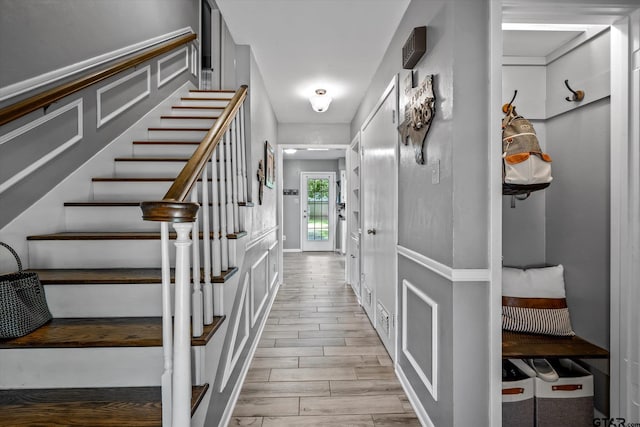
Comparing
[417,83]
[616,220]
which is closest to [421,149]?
[417,83]

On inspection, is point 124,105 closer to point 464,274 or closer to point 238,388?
point 238,388

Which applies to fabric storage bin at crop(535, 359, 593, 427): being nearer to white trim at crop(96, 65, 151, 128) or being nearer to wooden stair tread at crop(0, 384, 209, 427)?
wooden stair tread at crop(0, 384, 209, 427)

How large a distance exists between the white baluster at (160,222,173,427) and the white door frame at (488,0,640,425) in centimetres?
125

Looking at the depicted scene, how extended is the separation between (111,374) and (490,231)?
160 cm

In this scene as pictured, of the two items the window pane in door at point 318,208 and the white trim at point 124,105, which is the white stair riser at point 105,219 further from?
the window pane in door at point 318,208

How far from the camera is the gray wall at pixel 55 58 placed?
4.66 ft

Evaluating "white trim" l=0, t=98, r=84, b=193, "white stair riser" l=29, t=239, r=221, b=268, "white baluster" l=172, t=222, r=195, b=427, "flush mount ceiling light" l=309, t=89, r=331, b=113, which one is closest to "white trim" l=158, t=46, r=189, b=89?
"white trim" l=0, t=98, r=84, b=193

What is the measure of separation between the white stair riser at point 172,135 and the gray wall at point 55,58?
21 cm

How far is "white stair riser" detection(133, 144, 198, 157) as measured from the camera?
2449 millimetres

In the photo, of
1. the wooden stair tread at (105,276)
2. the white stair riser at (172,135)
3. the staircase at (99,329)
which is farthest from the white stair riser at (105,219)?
the white stair riser at (172,135)

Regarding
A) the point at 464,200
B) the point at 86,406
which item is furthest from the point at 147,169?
the point at 464,200

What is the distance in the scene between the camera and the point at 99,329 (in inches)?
51.6

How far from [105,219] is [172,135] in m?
1.06

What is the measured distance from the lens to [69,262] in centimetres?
163
